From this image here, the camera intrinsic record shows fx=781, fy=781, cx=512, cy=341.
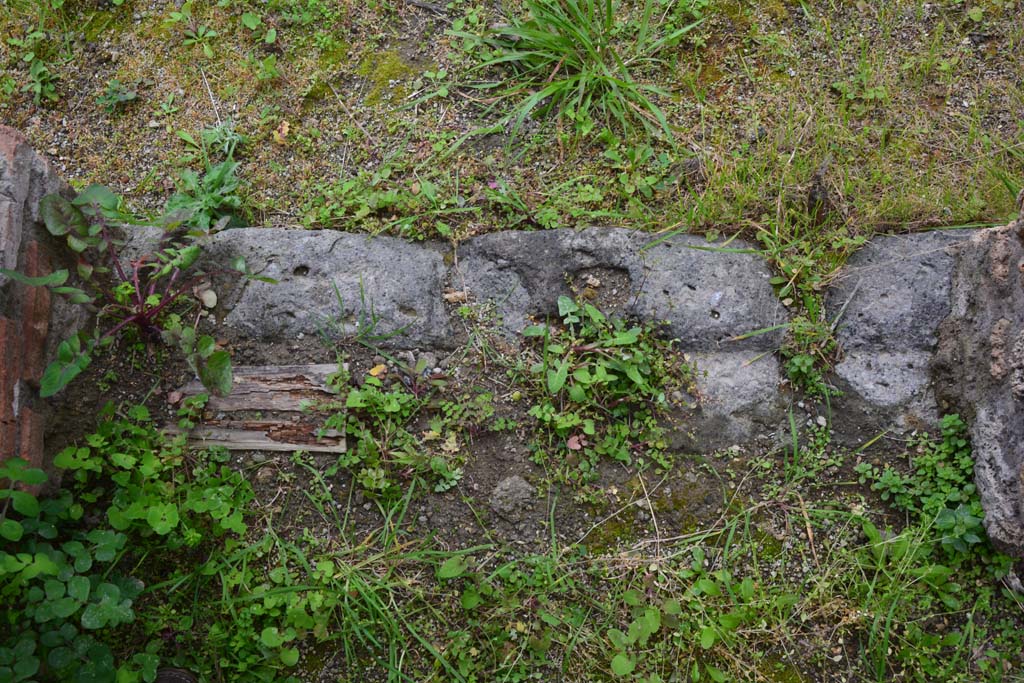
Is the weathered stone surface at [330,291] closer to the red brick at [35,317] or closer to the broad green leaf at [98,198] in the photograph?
the broad green leaf at [98,198]

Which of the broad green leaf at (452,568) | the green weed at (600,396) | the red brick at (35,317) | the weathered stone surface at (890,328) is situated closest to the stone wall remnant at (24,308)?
the red brick at (35,317)

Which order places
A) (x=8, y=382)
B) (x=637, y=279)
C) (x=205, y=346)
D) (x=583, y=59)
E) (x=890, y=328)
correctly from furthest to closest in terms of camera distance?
1. (x=583, y=59)
2. (x=637, y=279)
3. (x=890, y=328)
4. (x=205, y=346)
5. (x=8, y=382)

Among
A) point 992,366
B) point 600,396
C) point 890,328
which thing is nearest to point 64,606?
point 600,396

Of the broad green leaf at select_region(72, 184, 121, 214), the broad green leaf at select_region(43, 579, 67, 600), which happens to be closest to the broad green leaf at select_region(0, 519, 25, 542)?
the broad green leaf at select_region(43, 579, 67, 600)

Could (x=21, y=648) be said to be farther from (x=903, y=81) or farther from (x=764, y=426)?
(x=903, y=81)

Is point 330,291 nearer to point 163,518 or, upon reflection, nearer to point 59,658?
point 163,518

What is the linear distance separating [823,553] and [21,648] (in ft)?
8.18

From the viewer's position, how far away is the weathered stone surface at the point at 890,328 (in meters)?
2.73

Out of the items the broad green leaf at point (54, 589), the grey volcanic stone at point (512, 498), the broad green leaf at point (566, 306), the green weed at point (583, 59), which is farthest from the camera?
the green weed at point (583, 59)

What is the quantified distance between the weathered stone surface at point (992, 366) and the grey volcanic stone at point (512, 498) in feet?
4.83

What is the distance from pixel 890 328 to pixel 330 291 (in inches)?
79.7

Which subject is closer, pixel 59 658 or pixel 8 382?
pixel 59 658

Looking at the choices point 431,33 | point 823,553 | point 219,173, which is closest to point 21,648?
point 219,173

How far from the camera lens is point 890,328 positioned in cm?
279
